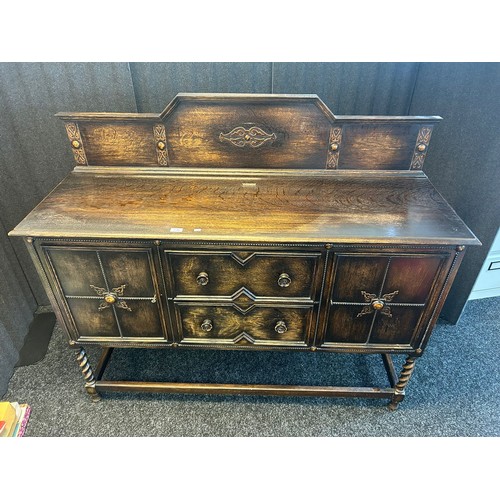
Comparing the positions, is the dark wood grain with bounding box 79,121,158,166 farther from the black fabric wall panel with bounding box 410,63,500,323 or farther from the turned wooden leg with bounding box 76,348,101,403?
the black fabric wall panel with bounding box 410,63,500,323

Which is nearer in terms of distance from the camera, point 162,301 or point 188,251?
point 188,251

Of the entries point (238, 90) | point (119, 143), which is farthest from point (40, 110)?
point (238, 90)

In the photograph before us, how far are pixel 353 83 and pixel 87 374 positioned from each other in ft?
7.39

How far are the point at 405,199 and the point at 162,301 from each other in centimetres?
122

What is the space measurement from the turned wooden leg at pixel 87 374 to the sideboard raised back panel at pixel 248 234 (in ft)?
0.03

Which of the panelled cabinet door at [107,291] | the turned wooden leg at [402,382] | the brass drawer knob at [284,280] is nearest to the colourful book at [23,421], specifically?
the panelled cabinet door at [107,291]

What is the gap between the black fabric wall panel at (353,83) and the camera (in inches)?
79.4

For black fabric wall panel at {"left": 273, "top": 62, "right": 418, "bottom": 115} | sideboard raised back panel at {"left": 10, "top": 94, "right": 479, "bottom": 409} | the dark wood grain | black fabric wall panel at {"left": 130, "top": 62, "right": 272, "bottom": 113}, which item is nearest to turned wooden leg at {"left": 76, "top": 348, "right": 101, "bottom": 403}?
sideboard raised back panel at {"left": 10, "top": 94, "right": 479, "bottom": 409}

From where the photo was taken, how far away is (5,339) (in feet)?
6.82

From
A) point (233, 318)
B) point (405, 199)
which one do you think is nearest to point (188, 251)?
point (233, 318)

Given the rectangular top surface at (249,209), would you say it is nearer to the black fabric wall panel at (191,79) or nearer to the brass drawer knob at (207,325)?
the brass drawer knob at (207,325)

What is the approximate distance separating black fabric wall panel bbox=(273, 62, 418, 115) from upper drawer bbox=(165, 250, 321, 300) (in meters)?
1.17

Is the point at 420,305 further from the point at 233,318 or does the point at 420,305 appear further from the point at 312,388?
the point at 233,318

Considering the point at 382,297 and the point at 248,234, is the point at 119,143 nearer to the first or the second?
the point at 248,234
